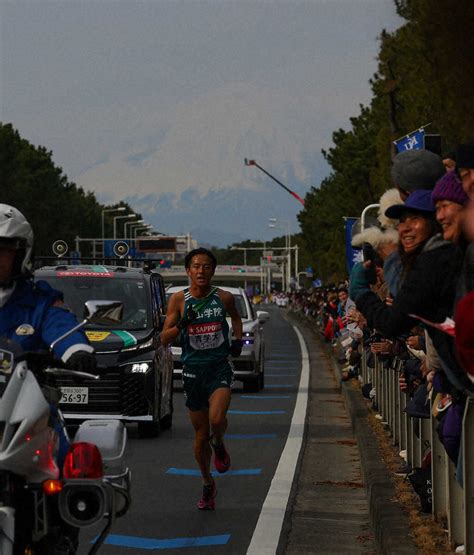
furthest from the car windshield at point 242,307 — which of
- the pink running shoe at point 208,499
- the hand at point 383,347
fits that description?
the pink running shoe at point 208,499

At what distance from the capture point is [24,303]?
637 centimetres

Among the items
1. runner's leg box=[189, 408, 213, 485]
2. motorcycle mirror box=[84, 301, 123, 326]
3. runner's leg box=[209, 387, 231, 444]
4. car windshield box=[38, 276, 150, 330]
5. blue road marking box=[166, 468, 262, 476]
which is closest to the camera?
motorcycle mirror box=[84, 301, 123, 326]

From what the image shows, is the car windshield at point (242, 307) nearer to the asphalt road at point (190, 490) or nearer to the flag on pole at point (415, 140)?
the asphalt road at point (190, 490)

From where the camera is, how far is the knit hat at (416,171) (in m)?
7.93

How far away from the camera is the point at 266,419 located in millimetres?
20500

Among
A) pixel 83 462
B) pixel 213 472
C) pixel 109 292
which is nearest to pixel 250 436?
pixel 109 292

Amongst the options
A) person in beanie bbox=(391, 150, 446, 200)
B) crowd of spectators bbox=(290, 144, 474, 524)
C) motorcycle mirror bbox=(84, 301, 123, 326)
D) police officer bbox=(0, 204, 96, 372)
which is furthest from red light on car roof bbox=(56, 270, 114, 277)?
motorcycle mirror bbox=(84, 301, 123, 326)

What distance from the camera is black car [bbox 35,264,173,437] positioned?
54.4ft

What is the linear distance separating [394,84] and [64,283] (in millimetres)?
29397

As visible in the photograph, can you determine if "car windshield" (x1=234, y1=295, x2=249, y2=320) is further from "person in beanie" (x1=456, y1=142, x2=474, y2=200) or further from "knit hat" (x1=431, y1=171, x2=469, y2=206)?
"person in beanie" (x1=456, y1=142, x2=474, y2=200)

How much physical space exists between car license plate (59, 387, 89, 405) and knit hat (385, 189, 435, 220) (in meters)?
9.72

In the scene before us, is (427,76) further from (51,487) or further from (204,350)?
(51,487)

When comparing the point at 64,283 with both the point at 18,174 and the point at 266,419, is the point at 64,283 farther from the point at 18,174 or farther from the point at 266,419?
the point at 18,174

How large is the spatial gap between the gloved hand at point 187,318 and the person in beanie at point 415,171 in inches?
155
